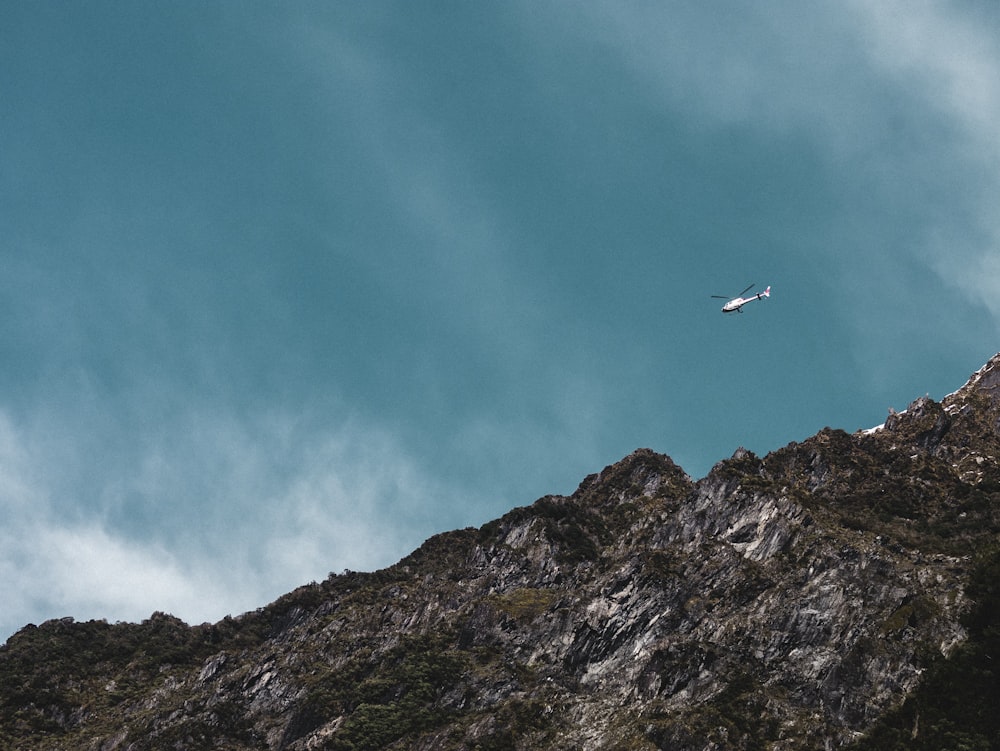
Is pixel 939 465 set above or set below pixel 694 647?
above

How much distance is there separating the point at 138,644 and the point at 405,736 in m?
82.6

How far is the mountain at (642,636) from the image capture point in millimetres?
102125

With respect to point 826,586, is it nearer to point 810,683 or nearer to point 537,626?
point 810,683

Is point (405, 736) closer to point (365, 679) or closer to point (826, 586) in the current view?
point (365, 679)

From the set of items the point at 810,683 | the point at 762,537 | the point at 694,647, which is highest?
the point at 762,537

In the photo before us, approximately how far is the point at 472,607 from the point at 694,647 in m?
45.5

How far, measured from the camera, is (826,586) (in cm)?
11544

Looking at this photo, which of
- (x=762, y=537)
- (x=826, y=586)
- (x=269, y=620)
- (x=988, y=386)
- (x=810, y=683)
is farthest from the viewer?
(x=269, y=620)

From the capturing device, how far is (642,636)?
12638 cm

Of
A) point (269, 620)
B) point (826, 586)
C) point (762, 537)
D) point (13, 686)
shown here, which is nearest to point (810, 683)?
point (826, 586)

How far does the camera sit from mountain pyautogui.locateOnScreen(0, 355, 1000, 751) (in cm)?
10212

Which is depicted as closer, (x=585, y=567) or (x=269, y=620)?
(x=585, y=567)

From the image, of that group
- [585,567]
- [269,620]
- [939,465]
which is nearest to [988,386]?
[939,465]

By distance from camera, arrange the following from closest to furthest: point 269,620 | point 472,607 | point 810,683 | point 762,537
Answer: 1. point 810,683
2. point 762,537
3. point 472,607
4. point 269,620
